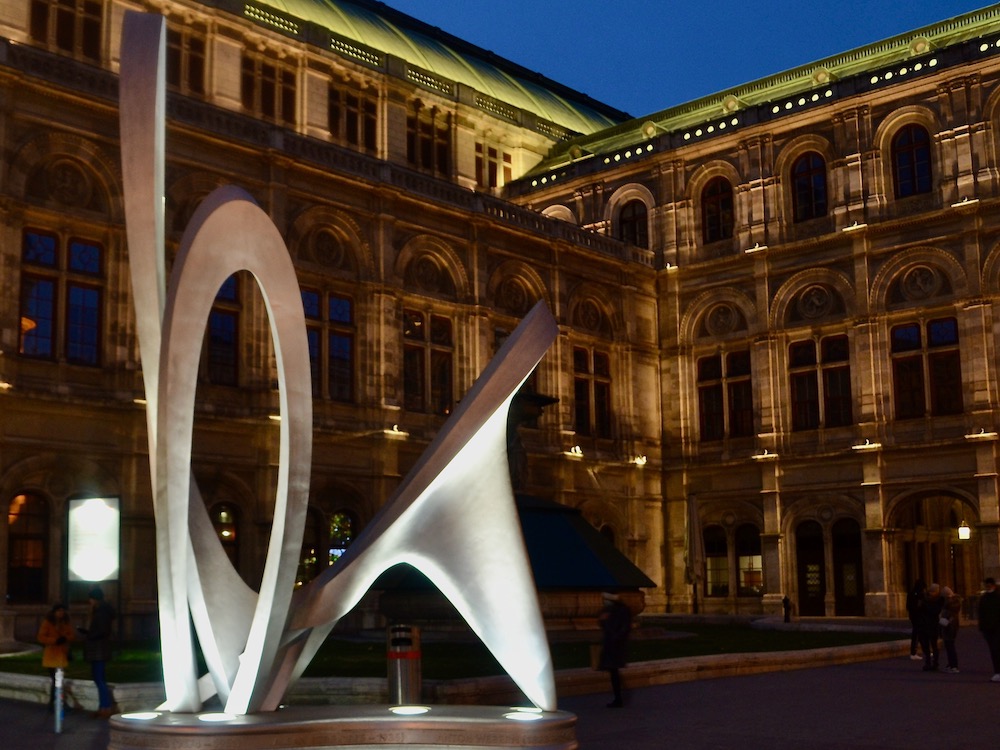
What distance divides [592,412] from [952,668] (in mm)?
20833

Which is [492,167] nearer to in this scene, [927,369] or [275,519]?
[927,369]

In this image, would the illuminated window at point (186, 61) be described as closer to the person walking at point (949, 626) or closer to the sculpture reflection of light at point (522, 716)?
the person walking at point (949, 626)

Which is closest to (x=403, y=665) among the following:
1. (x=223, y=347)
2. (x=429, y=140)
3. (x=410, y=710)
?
(x=410, y=710)

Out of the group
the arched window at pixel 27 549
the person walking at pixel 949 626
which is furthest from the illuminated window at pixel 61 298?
the person walking at pixel 949 626

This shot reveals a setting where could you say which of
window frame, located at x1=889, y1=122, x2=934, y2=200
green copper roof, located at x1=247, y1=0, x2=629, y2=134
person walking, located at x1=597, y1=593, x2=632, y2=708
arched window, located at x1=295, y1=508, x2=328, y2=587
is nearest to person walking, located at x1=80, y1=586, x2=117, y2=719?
person walking, located at x1=597, y1=593, x2=632, y2=708

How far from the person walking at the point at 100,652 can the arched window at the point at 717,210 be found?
99.2 ft

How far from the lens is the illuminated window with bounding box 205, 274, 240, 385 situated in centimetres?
2945

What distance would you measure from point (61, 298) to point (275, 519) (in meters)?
17.7

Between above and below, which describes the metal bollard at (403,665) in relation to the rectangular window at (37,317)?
below

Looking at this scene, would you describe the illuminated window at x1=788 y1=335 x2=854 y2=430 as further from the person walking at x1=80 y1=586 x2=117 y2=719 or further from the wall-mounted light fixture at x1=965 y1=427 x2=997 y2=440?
the person walking at x1=80 y1=586 x2=117 y2=719

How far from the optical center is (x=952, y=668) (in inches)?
754

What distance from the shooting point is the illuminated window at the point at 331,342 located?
3169 centimetres

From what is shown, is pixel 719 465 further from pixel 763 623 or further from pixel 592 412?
pixel 763 623

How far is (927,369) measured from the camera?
35750mm
